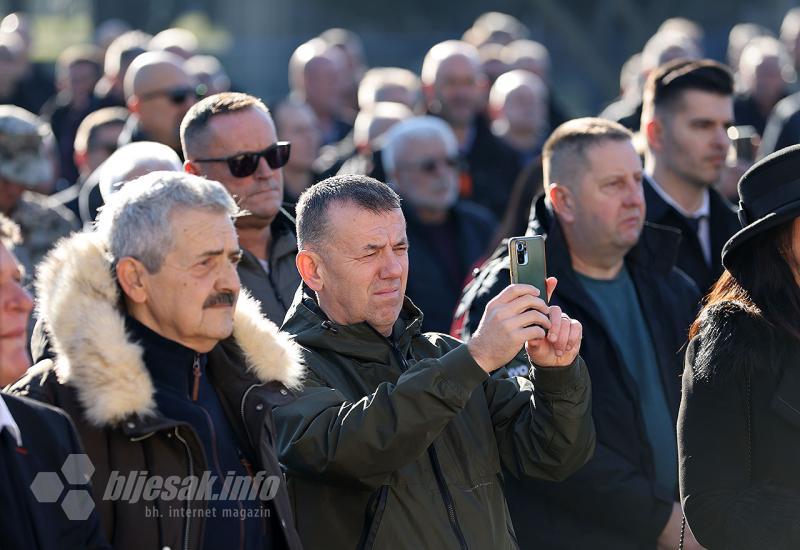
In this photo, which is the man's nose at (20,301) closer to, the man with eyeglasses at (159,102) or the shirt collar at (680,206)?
the shirt collar at (680,206)

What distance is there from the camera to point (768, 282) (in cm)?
439

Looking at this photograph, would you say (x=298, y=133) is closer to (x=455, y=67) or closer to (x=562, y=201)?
(x=455, y=67)

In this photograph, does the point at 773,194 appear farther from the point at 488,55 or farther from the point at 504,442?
the point at 488,55

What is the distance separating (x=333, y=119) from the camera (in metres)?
13.9

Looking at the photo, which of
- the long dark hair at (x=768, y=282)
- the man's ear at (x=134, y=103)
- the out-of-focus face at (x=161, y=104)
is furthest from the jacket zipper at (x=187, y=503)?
the man's ear at (x=134, y=103)

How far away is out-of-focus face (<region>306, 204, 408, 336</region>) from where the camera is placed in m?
4.57

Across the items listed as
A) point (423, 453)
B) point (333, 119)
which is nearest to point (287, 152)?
point (423, 453)

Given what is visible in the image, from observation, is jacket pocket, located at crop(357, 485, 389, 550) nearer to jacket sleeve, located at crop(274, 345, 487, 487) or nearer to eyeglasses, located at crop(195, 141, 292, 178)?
jacket sleeve, located at crop(274, 345, 487, 487)

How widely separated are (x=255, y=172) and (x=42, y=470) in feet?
8.97

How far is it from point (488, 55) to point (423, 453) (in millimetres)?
11324

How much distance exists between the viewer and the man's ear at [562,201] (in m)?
6.29

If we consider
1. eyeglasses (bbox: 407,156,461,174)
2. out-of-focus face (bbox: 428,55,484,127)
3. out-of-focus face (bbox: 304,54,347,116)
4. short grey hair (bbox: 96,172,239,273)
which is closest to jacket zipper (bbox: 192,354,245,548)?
short grey hair (bbox: 96,172,239,273)

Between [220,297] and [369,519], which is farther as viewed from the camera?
[369,519]

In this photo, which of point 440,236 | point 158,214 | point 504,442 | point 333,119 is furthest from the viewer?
point 333,119
